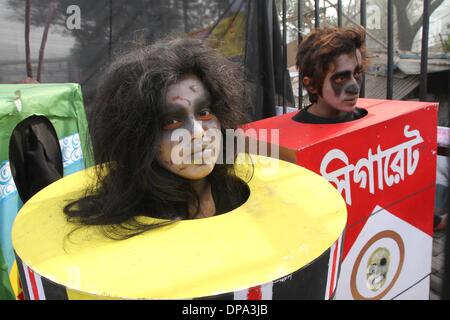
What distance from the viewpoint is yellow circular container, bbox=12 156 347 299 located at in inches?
20.0

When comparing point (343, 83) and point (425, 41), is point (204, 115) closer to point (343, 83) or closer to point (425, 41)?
point (343, 83)

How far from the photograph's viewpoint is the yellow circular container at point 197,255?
1.66ft

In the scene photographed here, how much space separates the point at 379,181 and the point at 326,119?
10.7 inches

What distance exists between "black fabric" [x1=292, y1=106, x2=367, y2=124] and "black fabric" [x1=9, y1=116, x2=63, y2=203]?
2.76 ft

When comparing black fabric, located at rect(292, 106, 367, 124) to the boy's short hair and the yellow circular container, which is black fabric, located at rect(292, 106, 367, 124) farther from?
the yellow circular container

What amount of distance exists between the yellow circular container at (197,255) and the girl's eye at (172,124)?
184 millimetres

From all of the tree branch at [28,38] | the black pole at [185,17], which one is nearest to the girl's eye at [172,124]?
the tree branch at [28,38]

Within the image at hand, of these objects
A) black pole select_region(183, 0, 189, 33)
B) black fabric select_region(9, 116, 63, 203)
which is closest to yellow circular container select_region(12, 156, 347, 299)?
black fabric select_region(9, 116, 63, 203)

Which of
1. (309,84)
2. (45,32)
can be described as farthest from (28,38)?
(309,84)

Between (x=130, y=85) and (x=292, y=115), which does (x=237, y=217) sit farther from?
(x=292, y=115)

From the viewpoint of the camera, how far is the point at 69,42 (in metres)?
1.99

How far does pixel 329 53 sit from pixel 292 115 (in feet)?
0.87

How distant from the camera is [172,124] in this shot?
723mm
